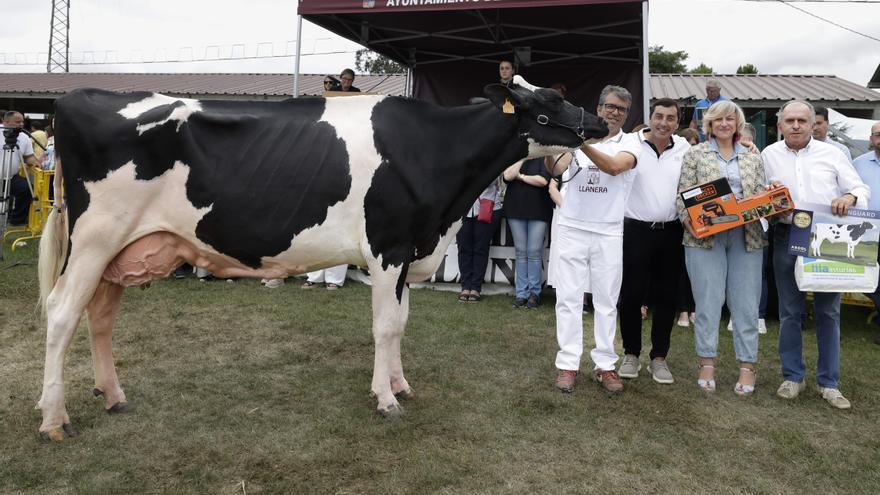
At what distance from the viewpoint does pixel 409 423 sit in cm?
387

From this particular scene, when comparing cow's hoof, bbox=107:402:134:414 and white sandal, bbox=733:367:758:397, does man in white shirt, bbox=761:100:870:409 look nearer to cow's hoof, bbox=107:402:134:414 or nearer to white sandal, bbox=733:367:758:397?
white sandal, bbox=733:367:758:397

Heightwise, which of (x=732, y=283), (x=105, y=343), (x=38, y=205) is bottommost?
(x=105, y=343)

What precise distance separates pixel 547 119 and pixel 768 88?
55.7ft

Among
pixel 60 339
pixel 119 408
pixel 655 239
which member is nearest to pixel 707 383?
pixel 655 239

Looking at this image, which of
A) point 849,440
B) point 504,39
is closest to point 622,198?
point 849,440

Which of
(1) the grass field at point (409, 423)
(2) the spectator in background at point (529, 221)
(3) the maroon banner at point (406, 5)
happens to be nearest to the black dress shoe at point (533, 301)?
(2) the spectator in background at point (529, 221)

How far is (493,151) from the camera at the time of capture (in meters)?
4.04

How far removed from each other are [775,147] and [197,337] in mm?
5012

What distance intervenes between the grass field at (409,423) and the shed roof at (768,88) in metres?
12.2

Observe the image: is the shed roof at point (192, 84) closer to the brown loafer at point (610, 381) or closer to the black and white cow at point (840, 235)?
the brown loafer at point (610, 381)

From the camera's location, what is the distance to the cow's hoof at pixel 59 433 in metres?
3.47

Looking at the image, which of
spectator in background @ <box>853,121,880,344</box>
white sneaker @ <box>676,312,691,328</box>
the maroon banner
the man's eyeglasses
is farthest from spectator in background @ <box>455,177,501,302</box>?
spectator in background @ <box>853,121,880,344</box>

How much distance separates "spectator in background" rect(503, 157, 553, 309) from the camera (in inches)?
292

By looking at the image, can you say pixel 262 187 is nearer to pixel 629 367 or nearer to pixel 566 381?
pixel 566 381
